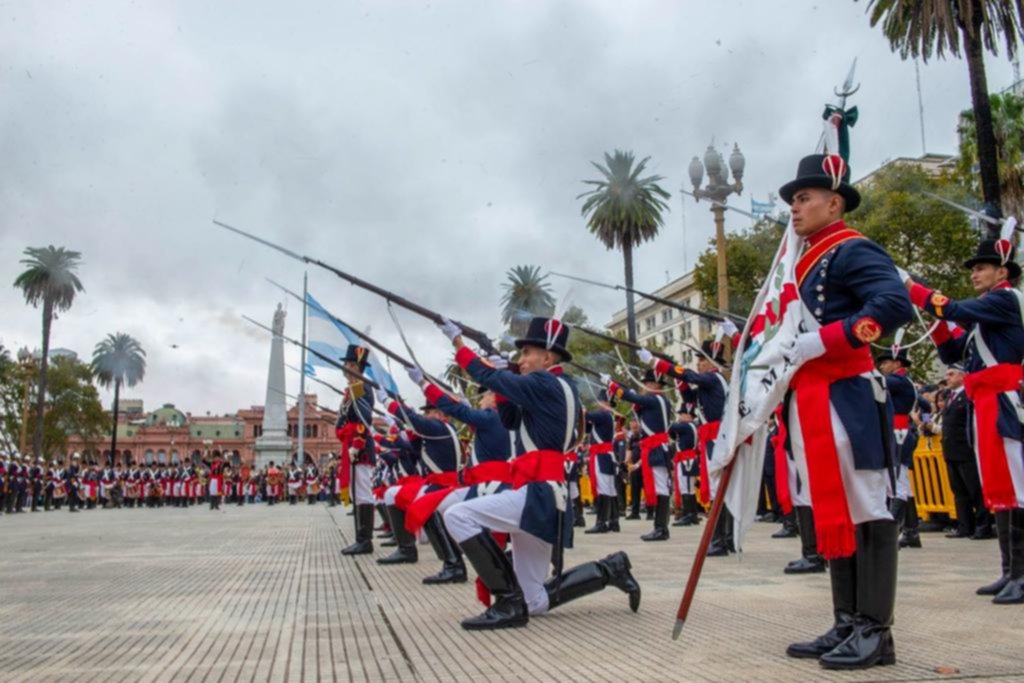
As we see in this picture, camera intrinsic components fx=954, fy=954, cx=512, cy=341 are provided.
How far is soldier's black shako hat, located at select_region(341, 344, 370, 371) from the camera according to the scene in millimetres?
10492

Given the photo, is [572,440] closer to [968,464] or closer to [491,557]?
[491,557]

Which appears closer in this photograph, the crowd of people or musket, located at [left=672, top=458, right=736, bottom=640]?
musket, located at [left=672, top=458, right=736, bottom=640]

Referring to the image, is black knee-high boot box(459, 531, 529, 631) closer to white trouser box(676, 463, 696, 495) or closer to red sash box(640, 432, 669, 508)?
red sash box(640, 432, 669, 508)

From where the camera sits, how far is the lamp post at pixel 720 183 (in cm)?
1711

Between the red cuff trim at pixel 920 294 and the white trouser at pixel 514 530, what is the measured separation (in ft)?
8.27

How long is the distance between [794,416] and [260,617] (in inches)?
146

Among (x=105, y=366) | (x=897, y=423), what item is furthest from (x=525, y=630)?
(x=105, y=366)

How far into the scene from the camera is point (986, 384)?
619 centimetres

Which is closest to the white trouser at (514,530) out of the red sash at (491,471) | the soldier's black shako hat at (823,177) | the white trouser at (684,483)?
the red sash at (491,471)

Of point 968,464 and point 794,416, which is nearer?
point 794,416

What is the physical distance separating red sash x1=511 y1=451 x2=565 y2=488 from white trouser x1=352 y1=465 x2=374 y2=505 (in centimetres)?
574

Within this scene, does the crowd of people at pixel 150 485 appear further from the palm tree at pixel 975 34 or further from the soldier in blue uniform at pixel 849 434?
the soldier in blue uniform at pixel 849 434

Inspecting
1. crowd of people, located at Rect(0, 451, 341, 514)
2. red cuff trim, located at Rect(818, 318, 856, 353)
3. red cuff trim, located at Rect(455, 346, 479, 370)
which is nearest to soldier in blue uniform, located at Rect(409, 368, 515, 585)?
red cuff trim, located at Rect(455, 346, 479, 370)

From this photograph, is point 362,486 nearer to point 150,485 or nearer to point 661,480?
point 661,480
